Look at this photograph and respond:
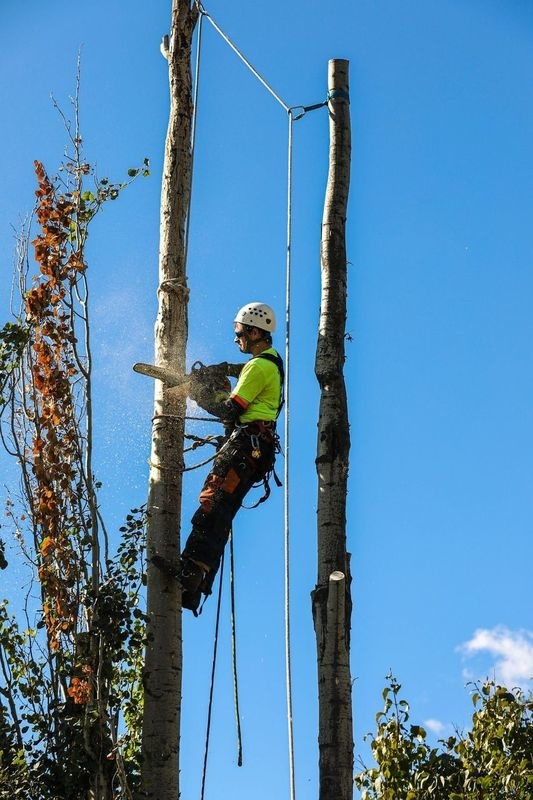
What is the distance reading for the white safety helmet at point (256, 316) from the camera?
8336mm

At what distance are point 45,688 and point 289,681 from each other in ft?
4.72

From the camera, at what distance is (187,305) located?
800 cm

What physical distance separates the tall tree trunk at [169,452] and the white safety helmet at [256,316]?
0.48 metres

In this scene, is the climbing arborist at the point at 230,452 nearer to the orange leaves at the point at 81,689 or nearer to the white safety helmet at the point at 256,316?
the white safety helmet at the point at 256,316

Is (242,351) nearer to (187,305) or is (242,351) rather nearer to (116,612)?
(187,305)

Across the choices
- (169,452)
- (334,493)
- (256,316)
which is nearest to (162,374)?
(169,452)

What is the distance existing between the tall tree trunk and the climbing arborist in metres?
0.17

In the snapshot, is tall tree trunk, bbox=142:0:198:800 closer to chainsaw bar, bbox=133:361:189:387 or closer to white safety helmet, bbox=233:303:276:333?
chainsaw bar, bbox=133:361:189:387

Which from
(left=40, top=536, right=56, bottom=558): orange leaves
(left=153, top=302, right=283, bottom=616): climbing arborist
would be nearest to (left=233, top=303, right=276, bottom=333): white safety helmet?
(left=153, top=302, right=283, bottom=616): climbing arborist

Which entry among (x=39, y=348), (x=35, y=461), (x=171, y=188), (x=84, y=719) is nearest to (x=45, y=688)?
(x=84, y=719)

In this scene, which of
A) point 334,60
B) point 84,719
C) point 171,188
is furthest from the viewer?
point 334,60

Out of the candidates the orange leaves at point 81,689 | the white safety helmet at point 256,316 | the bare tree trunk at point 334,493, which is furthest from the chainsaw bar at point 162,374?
the orange leaves at point 81,689

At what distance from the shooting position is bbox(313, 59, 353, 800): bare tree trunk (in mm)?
7727

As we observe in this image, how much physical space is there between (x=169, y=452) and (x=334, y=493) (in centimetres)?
118
